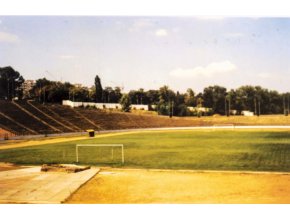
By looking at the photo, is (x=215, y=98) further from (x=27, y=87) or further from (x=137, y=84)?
(x=27, y=87)

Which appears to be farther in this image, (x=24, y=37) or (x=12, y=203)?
(x=24, y=37)

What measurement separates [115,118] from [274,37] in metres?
15.9

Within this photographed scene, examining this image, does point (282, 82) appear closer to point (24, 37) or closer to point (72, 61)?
point (72, 61)

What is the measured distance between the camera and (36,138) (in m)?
25.1

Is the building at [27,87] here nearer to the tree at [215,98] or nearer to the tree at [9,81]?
the tree at [9,81]

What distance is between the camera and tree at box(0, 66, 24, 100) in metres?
13.6

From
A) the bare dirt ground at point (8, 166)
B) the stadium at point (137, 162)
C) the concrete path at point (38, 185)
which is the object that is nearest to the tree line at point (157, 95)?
Answer: the stadium at point (137, 162)

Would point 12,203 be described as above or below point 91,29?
below

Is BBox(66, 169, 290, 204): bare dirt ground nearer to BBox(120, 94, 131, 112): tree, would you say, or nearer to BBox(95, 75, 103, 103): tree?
BBox(95, 75, 103, 103): tree

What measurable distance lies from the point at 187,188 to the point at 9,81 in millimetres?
10481

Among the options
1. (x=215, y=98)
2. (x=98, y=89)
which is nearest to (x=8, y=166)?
(x=98, y=89)
